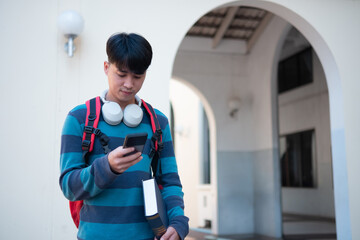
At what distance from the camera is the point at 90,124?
1439 mm

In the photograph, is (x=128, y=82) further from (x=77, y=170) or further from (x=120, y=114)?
(x=77, y=170)

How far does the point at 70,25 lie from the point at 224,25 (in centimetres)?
437

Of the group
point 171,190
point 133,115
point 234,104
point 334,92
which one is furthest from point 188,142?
point 133,115

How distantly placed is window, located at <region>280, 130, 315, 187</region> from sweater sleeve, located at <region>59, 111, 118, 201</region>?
10.9m

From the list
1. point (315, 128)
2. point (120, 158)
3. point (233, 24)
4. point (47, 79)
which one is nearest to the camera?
point (120, 158)

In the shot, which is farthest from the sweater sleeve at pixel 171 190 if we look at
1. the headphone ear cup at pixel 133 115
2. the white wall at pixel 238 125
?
the white wall at pixel 238 125

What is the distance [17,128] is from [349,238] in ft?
11.5

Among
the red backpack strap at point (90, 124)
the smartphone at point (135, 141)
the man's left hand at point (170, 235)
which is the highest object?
the red backpack strap at point (90, 124)

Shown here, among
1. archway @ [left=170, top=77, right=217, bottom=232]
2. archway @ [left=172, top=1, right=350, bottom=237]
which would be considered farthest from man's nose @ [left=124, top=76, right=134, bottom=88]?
archway @ [left=170, top=77, right=217, bottom=232]

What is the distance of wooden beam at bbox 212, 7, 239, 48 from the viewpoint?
24.0ft

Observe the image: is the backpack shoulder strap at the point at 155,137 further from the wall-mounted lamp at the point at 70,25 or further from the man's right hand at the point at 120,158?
the wall-mounted lamp at the point at 70,25

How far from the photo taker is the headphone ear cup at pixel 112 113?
1.46m

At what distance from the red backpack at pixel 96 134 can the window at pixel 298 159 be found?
35.0 feet

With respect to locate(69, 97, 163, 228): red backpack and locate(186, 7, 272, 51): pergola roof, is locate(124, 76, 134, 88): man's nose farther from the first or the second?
locate(186, 7, 272, 51): pergola roof
